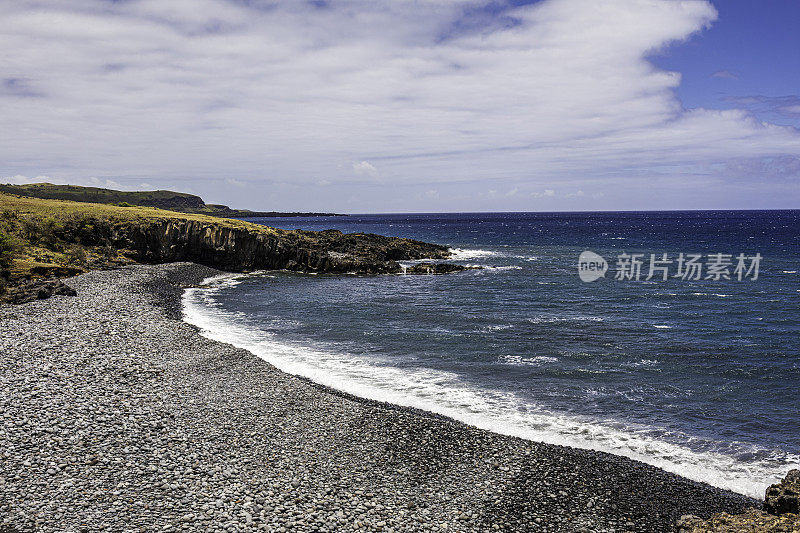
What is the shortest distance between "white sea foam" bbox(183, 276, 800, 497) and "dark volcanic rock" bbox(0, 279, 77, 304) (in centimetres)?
1465

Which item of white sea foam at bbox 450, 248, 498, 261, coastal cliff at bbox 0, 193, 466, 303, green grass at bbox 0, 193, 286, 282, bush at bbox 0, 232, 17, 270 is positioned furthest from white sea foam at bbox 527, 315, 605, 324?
white sea foam at bbox 450, 248, 498, 261

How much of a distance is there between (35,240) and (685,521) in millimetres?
64992

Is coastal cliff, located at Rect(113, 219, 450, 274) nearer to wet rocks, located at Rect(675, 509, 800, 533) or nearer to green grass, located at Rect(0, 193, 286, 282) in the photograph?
green grass, located at Rect(0, 193, 286, 282)

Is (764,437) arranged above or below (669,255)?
below

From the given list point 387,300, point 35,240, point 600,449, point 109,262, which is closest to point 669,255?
point 387,300

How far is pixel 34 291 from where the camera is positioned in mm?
35375

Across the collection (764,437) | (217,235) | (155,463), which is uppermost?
(217,235)

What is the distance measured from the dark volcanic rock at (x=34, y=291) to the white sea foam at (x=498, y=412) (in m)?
14.7

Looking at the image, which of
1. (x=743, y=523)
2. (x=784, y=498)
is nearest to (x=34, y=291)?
(x=743, y=523)

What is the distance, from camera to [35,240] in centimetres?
5322

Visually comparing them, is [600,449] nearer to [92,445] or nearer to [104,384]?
[92,445]

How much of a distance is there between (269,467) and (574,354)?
1968 centimetres

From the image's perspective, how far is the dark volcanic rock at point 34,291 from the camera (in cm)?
3391

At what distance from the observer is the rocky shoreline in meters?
12.2
